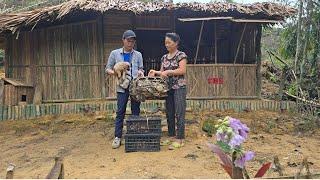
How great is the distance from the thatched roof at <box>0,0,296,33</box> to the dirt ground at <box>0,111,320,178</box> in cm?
236

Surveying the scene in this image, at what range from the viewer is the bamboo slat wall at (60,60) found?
10.9 m

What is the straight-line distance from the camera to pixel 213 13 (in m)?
10.7

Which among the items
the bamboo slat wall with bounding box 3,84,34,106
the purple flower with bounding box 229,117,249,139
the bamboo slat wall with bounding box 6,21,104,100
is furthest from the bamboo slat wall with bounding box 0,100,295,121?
the purple flower with bounding box 229,117,249,139

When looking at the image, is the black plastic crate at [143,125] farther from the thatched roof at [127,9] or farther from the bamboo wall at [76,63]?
the bamboo wall at [76,63]

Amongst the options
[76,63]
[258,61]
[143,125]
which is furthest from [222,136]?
[258,61]

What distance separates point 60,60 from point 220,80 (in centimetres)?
Result: 417

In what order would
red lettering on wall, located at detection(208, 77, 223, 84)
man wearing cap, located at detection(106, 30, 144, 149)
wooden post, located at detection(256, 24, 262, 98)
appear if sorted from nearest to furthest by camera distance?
man wearing cap, located at detection(106, 30, 144, 149)
red lettering on wall, located at detection(208, 77, 223, 84)
wooden post, located at detection(256, 24, 262, 98)

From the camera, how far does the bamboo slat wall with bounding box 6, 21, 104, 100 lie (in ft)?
35.6

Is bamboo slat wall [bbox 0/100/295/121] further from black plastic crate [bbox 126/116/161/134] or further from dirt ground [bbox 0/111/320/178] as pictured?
black plastic crate [bbox 126/116/161/134]

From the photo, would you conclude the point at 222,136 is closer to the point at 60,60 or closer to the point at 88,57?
the point at 88,57

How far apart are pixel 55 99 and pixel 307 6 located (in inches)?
284

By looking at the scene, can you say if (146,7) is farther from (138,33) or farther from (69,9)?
(138,33)

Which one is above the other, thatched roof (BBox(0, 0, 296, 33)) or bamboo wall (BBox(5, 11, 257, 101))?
thatched roof (BBox(0, 0, 296, 33))

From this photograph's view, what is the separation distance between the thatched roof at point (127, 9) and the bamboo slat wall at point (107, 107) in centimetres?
195
